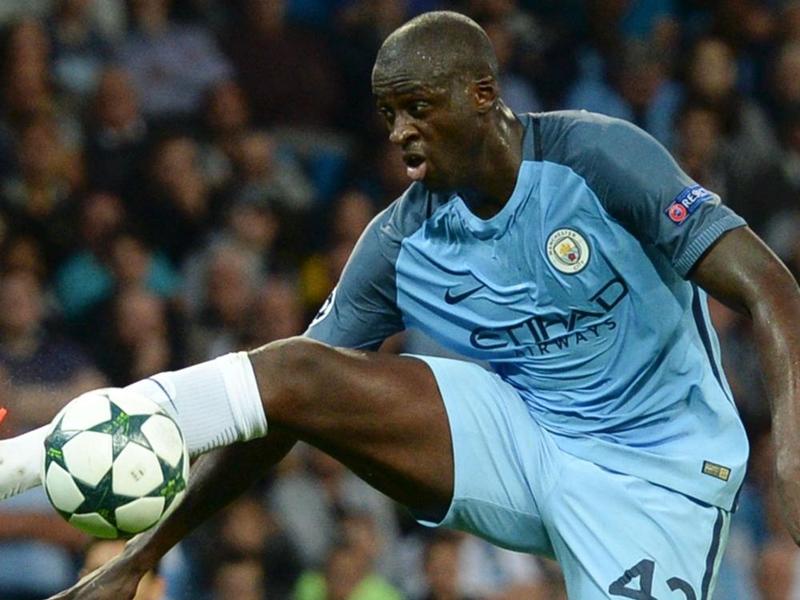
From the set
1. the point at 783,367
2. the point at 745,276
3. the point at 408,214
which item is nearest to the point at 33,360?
the point at 408,214

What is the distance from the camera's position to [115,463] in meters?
3.70

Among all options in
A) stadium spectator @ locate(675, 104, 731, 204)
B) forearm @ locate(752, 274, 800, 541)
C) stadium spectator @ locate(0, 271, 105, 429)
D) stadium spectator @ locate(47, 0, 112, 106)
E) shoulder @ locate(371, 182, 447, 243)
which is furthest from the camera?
stadium spectator @ locate(675, 104, 731, 204)

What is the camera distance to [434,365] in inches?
165

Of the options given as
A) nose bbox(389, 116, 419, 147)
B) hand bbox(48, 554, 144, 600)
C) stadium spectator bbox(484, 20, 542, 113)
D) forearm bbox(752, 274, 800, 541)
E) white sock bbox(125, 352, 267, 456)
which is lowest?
hand bbox(48, 554, 144, 600)

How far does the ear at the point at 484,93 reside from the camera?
4.15m

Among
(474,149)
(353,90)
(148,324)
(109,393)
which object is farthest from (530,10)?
(109,393)

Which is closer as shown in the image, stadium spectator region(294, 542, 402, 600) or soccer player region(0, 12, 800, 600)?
soccer player region(0, 12, 800, 600)

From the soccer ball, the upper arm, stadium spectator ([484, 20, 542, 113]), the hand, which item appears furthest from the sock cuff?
stadium spectator ([484, 20, 542, 113])

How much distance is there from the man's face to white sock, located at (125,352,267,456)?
0.69m

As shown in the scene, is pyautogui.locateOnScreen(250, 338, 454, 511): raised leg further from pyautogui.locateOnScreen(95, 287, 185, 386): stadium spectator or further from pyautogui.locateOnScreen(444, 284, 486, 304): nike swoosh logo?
pyautogui.locateOnScreen(95, 287, 185, 386): stadium spectator

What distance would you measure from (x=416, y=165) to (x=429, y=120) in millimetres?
120

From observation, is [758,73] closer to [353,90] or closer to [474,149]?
[353,90]

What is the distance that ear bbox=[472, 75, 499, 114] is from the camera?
415 cm

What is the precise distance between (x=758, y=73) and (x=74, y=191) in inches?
153
